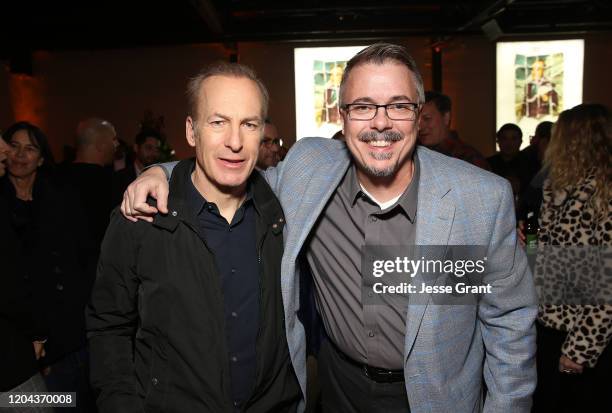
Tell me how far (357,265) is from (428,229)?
284 mm

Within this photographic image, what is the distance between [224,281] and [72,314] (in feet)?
4.41

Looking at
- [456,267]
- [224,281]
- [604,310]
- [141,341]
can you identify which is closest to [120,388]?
[141,341]

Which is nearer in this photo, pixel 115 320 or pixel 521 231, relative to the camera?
pixel 115 320

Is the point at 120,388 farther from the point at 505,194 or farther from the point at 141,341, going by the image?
the point at 505,194

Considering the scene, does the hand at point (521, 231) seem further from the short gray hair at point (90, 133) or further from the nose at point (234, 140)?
the short gray hair at point (90, 133)

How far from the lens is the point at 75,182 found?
3.31m

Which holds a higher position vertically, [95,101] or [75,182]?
[95,101]

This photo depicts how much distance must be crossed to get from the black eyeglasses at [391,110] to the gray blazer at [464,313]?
0.19 metres

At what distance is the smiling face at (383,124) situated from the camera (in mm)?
1673

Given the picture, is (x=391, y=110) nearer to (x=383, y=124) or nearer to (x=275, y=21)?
(x=383, y=124)

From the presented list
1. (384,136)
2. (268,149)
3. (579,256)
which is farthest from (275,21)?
(384,136)

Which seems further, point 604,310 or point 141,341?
point 604,310

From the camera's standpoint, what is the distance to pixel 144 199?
58.8 inches

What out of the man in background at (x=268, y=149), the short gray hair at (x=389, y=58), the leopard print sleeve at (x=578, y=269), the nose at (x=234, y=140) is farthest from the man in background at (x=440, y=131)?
the nose at (x=234, y=140)
